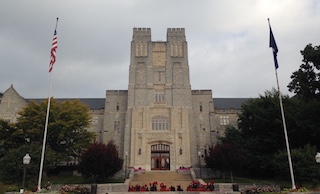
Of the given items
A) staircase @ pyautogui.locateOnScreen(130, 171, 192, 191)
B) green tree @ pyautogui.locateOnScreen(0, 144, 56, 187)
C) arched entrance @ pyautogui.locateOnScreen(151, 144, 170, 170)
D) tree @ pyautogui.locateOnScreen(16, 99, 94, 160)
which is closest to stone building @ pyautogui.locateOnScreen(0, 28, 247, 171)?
arched entrance @ pyautogui.locateOnScreen(151, 144, 170, 170)

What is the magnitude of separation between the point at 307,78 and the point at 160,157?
23.4 meters

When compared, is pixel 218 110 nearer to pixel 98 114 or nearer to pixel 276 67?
pixel 98 114

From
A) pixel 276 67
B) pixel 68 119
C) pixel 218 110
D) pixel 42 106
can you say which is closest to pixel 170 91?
pixel 218 110

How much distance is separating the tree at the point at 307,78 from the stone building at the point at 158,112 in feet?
60.5

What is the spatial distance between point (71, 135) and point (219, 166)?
2102 cm

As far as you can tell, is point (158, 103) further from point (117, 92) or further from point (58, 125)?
point (58, 125)

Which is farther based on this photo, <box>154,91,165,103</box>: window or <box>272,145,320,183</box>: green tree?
<box>154,91,165,103</box>: window

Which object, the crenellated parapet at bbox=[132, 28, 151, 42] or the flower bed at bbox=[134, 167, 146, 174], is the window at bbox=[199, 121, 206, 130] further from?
the crenellated parapet at bbox=[132, 28, 151, 42]

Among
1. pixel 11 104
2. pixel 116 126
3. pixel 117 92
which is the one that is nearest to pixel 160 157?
pixel 116 126

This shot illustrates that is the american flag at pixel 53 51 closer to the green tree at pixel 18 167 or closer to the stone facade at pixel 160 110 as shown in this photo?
the green tree at pixel 18 167

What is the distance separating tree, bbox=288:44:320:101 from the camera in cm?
2831

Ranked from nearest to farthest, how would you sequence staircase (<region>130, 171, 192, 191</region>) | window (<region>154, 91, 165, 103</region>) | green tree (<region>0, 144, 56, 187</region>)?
green tree (<region>0, 144, 56, 187</region>), staircase (<region>130, 171, 192, 191</region>), window (<region>154, 91, 165, 103</region>)

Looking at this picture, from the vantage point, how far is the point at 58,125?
37500 mm

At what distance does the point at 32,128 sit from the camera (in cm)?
3691
